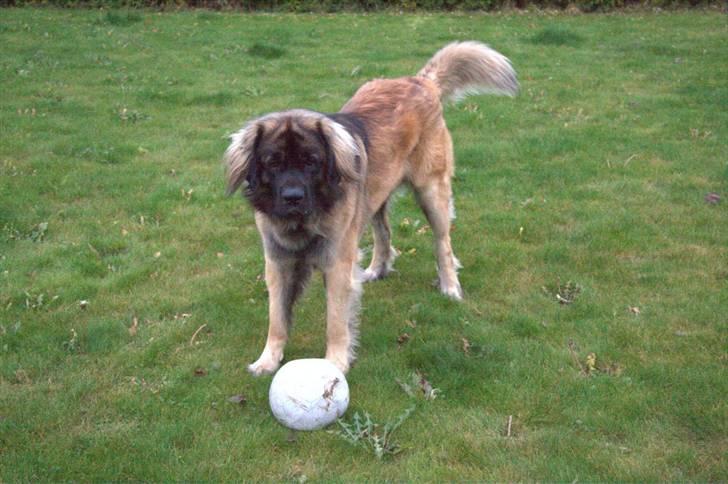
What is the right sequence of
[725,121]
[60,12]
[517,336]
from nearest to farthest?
[517,336]
[725,121]
[60,12]

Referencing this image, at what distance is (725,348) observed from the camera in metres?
4.95

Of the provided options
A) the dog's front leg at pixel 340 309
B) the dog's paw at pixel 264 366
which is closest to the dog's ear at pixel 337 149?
the dog's front leg at pixel 340 309

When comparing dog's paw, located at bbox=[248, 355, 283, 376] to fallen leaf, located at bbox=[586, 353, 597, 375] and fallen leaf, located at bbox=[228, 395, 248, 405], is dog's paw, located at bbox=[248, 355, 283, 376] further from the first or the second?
fallen leaf, located at bbox=[586, 353, 597, 375]

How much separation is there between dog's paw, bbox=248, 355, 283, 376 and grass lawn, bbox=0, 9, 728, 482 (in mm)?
79

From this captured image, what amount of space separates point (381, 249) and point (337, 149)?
1.93 metres

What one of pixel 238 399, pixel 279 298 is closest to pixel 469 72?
pixel 279 298

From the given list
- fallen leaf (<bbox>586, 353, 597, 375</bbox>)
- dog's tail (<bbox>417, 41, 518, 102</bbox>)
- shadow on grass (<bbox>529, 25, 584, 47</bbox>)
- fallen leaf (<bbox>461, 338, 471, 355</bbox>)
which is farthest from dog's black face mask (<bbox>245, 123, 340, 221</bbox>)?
shadow on grass (<bbox>529, 25, 584, 47</bbox>)

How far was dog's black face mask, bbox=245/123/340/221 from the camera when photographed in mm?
4402

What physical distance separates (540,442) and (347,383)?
117 centimetres

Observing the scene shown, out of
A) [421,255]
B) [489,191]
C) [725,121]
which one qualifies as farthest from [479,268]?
[725,121]

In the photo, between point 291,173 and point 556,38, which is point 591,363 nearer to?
point 291,173

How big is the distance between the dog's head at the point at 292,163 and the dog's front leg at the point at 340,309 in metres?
0.45

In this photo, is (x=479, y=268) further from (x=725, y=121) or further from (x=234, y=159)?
(x=725, y=121)

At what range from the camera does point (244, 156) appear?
4.58m
